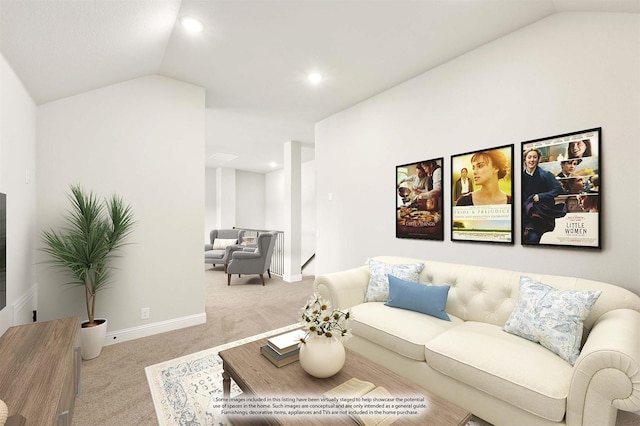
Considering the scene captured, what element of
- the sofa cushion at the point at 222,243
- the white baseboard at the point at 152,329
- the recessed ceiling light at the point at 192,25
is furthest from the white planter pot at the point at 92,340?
the sofa cushion at the point at 222,243

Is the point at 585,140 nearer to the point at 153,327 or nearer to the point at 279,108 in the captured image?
the point at 279,108

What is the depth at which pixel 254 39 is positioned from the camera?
2.53 m

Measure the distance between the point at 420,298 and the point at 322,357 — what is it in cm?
120

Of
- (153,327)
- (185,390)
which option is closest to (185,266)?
(153,327)

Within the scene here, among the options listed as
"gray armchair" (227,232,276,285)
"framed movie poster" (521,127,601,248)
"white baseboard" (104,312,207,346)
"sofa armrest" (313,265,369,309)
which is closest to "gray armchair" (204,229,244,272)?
"gray armchair" (227,232,276,285)

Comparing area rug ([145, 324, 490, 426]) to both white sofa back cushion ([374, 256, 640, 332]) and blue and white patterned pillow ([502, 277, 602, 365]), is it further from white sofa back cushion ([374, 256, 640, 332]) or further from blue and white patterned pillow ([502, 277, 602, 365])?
white sofa back cushion ([374, 256, 640, 332])

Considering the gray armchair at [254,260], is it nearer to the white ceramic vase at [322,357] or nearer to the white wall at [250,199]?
the white wall at [250,199]

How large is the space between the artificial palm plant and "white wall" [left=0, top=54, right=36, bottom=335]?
20 centimetres

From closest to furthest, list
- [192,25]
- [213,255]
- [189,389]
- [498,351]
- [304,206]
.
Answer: [498,351], [189,389], [192,25], [213,255], [304,206]

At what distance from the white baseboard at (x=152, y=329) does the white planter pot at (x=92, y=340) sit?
0.90ft

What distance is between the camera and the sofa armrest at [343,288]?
8.42 ft

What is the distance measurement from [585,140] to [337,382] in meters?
2.37

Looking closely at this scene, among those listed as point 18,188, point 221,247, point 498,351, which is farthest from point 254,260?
point 498,351

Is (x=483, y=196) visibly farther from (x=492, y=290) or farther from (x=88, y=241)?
(x=88, y=241)
